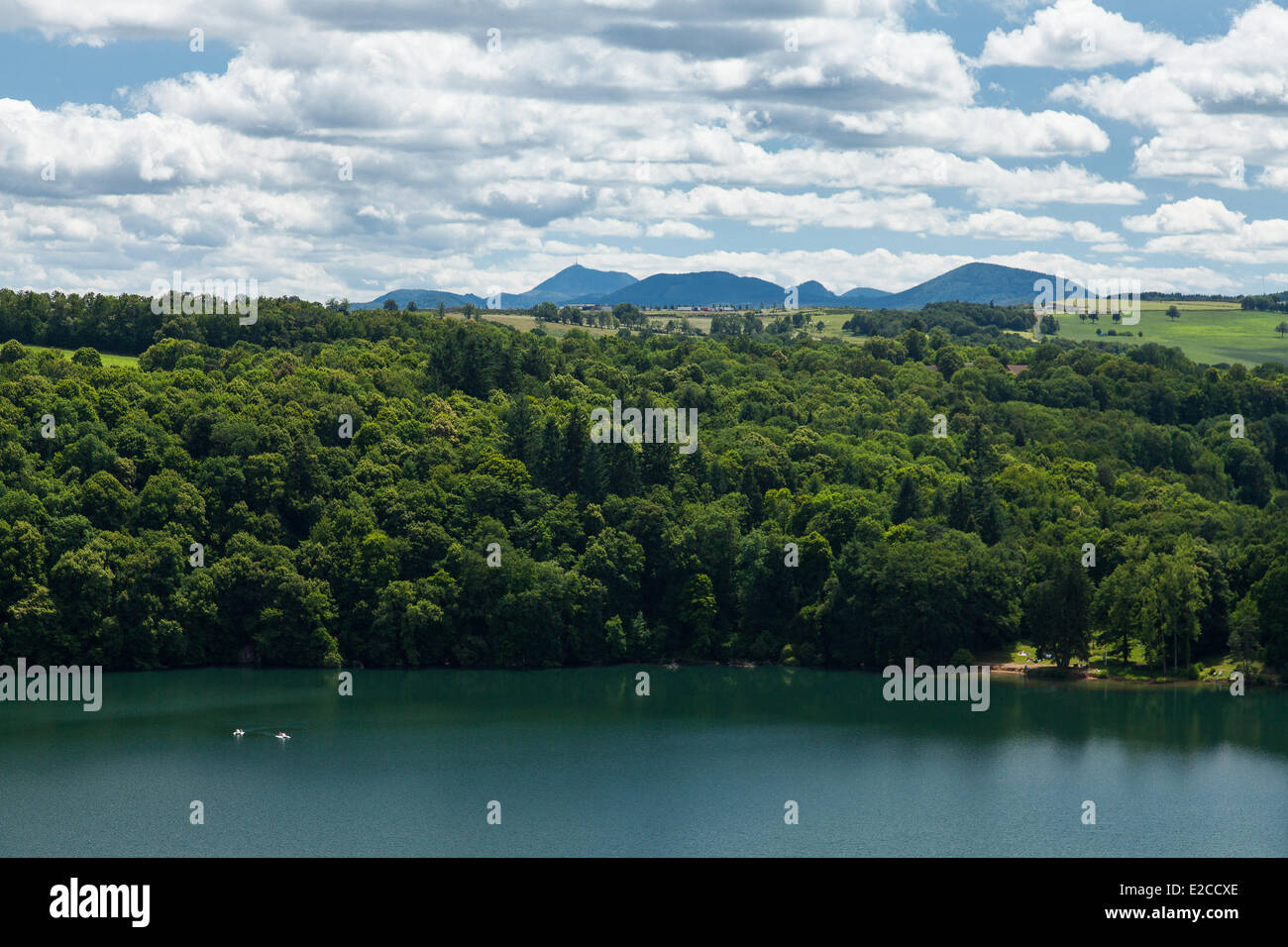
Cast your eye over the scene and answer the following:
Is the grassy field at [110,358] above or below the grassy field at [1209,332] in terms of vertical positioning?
below

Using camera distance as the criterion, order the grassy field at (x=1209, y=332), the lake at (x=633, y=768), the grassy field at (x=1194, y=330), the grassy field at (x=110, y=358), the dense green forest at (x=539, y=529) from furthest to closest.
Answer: the grassy field at (x=1209, y=332) → the grassy field at (x=1194, y=330) → the grassy field at (x=110, y=358) → the dense green forest at (x=539, y=529) → the lake at (x=633, y=768)

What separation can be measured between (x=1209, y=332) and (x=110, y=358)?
12274cm

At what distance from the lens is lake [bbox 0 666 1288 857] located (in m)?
51.1

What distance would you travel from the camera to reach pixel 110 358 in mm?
114938

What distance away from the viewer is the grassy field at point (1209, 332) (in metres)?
159

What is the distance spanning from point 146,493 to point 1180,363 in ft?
322

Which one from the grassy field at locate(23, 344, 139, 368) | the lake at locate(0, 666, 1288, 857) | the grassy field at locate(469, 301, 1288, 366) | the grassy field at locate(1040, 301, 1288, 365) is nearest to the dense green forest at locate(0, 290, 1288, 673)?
the grassy field at locate(23, 344, 139, 368)

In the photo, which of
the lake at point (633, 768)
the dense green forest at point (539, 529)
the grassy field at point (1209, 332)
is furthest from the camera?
the grassy field at point (1209, 332)

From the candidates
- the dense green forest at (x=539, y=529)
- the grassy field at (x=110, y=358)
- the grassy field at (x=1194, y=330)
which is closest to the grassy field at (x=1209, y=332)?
the grassy field at (x=1194, y=330)

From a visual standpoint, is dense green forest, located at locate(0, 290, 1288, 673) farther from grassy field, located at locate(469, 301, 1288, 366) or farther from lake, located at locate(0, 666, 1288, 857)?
grassy field, located at locate(469, 301, 1288, 366)

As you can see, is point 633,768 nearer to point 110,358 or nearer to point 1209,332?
point 110,358

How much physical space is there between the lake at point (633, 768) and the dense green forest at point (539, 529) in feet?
11.7

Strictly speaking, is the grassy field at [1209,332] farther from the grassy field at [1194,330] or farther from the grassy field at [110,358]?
the grassy field at [110,358]

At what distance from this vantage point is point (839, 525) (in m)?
87.2
